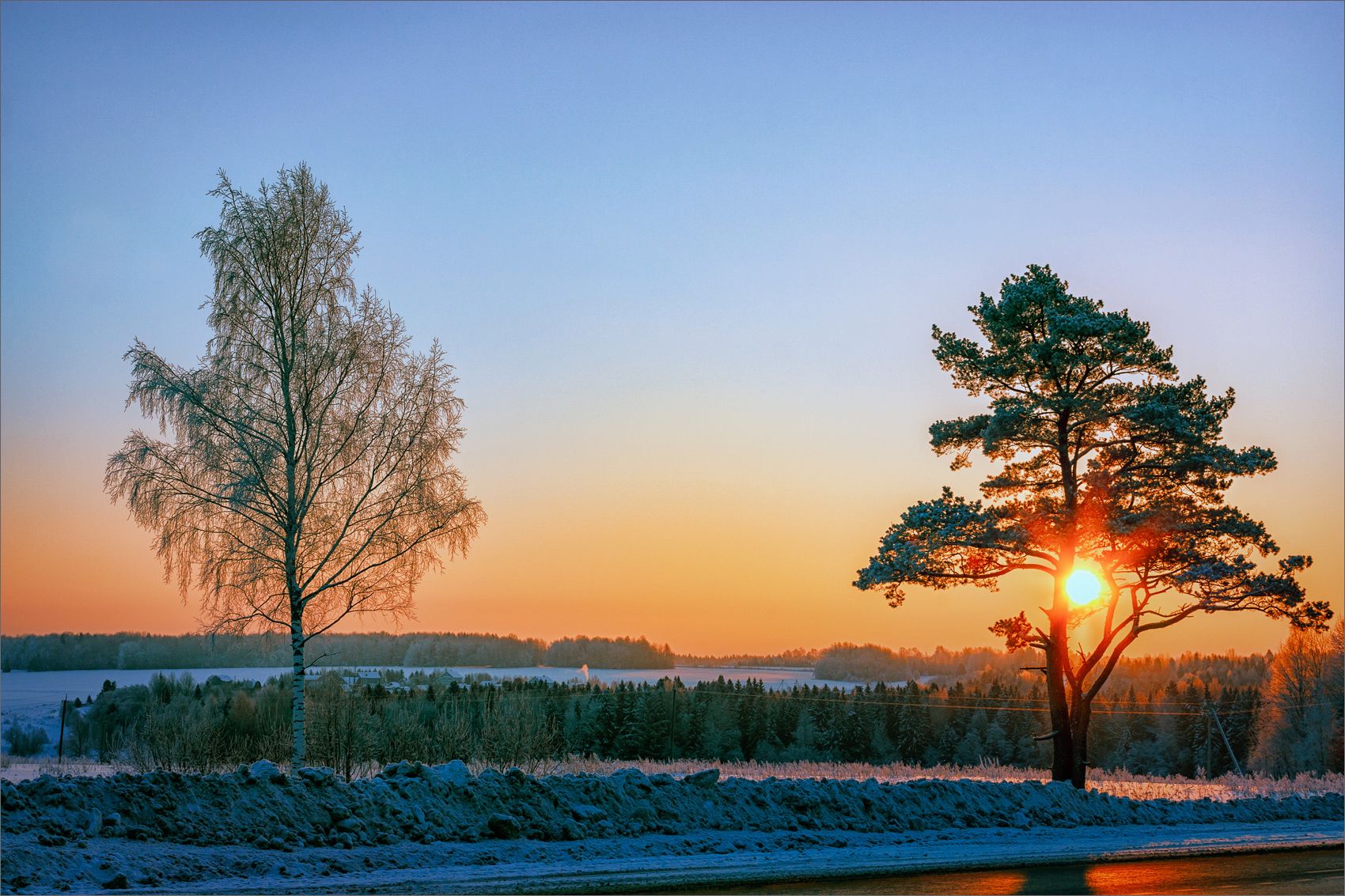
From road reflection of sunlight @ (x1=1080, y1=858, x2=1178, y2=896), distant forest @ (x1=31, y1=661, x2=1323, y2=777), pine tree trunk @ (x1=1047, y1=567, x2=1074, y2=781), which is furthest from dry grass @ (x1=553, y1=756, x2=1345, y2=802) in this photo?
distant forest @ (x1=31, y1=661, x2=1323, y2=777)

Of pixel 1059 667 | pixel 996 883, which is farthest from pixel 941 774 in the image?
pixel 996 883

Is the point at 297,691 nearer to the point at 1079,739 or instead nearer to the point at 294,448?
the point at 294,448

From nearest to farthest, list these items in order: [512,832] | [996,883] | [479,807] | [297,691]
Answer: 1. [996,883]
2. [512,832]
3. [479,807]
4. [297,691]

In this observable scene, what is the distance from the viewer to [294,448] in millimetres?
23719

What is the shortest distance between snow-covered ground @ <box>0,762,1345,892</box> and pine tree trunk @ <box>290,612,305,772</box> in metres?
7.28

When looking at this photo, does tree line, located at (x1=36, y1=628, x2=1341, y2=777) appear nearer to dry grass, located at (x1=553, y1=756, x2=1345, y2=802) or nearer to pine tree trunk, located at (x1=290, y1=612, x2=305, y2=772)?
dry grass, located at (x1=553, y1=756, x2=1345, y2=802)

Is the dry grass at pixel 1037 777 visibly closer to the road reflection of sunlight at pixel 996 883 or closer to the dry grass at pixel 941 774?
the dry grass at pixel 941 774

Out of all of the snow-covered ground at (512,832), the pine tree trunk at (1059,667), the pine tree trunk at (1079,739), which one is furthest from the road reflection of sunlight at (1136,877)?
the pine tree trunk at (1059,667)

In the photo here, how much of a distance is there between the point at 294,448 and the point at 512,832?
1226 cm

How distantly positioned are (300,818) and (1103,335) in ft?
66.0

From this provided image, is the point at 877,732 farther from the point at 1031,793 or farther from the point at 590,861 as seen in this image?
the point at 590,861

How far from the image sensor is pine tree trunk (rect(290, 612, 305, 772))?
2220cm

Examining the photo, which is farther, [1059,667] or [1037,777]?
[1037,777]

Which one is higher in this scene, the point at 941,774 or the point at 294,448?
the point at 294,448
